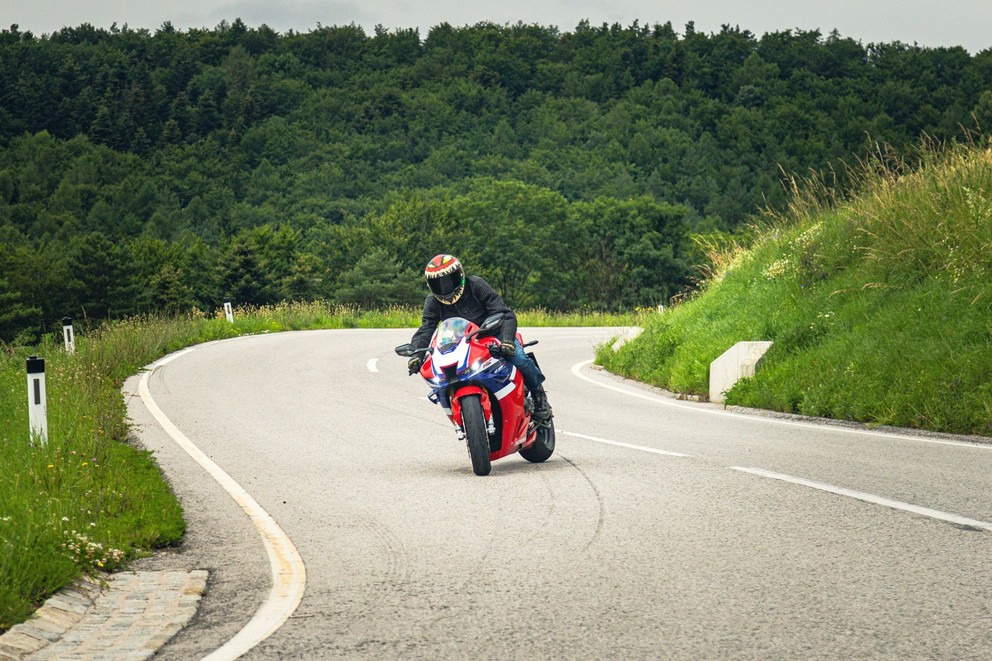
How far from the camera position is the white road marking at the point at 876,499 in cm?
711

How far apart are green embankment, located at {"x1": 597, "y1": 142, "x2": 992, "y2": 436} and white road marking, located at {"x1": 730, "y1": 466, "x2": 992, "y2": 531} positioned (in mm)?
3819

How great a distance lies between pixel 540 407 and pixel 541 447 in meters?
0.40

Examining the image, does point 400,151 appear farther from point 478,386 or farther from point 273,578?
point 273,578

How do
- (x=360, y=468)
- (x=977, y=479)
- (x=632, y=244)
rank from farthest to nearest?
1. (x=632, y=244)
2. (x=360, y=468)
3. (x=977, y=479)

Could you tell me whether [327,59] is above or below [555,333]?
above

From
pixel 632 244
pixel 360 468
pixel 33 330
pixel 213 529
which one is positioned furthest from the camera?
pixel 632 244

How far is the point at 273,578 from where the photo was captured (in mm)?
6105

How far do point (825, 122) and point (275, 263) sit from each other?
55314mm

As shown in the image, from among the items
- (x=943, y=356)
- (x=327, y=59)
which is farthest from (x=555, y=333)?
(x=327, y=59)

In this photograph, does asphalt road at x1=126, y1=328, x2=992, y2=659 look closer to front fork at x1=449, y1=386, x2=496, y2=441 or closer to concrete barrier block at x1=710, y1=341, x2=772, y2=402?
front fork at x1=449, y1=386, x2=496, y2=441

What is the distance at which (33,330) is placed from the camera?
87000 millimetres

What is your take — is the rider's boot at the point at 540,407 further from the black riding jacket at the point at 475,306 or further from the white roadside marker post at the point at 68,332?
the white roadside marker post at the point at 68,332

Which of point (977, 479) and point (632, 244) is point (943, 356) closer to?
point (977, 479)

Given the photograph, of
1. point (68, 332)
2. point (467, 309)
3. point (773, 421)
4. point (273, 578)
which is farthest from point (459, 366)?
point (68, 332)
